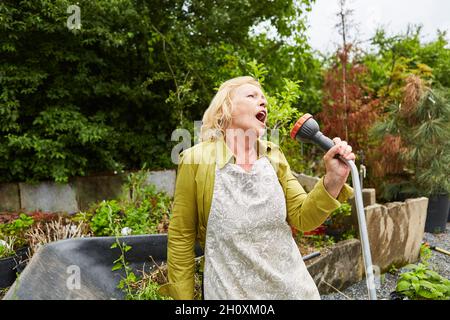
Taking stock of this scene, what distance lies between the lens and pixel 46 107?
3.73 metres

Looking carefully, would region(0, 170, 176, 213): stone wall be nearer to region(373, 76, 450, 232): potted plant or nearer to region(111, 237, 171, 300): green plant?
region(111, 237, 171, 300): green plant

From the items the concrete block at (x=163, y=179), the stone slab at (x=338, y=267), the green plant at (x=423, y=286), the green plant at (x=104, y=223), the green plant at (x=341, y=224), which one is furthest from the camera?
the concrete block at (x=163, y=179)

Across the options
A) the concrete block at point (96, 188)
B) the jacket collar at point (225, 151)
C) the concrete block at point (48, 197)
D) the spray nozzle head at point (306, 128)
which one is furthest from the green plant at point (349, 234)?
the concrete block at point (48, 197)

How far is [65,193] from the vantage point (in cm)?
Answer: 399

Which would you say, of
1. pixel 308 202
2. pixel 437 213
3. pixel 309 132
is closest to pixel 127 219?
pixel 308 202

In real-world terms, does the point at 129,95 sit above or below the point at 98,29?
below

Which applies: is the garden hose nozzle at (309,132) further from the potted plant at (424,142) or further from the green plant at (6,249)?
the potted plant at (424,142)

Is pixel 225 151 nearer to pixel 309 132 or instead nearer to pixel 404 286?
pixel 309 132

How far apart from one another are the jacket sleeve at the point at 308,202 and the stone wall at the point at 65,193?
294 centimetres

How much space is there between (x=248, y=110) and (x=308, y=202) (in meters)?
0.38

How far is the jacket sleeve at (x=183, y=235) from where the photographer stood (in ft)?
4.02

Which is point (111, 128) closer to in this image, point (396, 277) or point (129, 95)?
point (129, 95)
